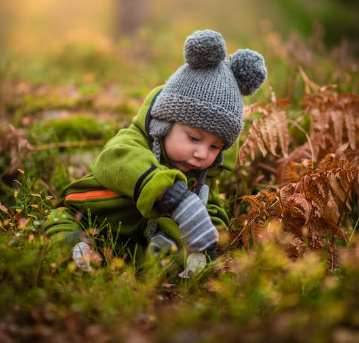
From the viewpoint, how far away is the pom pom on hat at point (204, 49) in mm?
2688

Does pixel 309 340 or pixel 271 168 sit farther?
pixel 271 168

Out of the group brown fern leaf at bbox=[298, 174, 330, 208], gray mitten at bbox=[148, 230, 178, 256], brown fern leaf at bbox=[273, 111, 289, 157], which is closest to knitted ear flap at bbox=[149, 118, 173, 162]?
gray mitten at bbox=[148, 230, 178, 256]

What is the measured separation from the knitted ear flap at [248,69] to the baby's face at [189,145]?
0.44 meters

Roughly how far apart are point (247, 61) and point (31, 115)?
338 centimetres

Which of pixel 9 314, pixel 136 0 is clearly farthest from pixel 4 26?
pixel 9 314

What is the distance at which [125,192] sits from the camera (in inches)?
103

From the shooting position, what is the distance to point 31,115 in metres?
5.39

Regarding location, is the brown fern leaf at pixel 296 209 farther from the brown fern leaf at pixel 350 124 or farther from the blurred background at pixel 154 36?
the blurred background at pixel 154 36

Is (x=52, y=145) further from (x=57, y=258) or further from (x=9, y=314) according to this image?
(x=9, y=314)

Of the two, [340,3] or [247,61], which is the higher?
[340,3]

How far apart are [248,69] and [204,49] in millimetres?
376

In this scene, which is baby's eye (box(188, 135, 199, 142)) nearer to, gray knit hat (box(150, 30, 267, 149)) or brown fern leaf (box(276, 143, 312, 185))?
gray knit hat (box(150, 30, 267, 149))

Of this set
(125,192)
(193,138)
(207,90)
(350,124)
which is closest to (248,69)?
(207,90)

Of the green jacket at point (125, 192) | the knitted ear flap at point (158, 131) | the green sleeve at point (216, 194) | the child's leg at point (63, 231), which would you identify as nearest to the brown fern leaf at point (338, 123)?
the green sleeve at point (216, 194)
